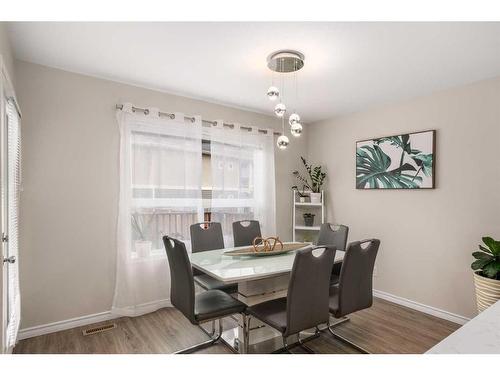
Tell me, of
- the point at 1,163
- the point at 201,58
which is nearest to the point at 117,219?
the point at 1,163

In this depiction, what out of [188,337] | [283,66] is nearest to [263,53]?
[283,66]

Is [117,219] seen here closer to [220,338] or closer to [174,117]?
[174,117]

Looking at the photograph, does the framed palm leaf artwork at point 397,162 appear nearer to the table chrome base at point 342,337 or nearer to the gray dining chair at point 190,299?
the table chrome base at point 342,337

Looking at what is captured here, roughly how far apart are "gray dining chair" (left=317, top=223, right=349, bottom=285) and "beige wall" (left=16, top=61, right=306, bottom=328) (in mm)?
2245

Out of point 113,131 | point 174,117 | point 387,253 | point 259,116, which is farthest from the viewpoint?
point 259,116

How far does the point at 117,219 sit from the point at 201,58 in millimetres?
1778

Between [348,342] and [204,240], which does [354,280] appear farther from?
[204,240]

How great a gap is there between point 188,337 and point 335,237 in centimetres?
176

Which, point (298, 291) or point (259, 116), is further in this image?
point (259, 116)

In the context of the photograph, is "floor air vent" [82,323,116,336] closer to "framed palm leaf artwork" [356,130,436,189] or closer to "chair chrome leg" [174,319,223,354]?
"chair chrome leg" [174,319,223,354]

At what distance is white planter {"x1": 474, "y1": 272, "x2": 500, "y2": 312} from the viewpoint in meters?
2.33

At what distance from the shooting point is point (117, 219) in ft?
9.77

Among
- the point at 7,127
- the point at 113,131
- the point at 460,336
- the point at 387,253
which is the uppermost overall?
the point at 113,131

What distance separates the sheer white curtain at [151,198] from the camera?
117 inches
